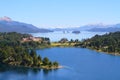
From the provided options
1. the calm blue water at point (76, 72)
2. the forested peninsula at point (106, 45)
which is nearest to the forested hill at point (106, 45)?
the forested peninsula at point (106, 45)

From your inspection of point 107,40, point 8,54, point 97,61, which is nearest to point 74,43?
point 107,40

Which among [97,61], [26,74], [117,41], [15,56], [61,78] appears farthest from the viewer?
[117,41]

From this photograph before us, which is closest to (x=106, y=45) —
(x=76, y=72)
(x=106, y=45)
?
(x=106, y=45)

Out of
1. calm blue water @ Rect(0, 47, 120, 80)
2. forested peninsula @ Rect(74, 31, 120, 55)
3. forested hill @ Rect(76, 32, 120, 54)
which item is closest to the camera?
calm blue water @ Rect(0, 47, 120, 80)

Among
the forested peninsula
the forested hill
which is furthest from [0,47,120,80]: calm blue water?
the forested hill

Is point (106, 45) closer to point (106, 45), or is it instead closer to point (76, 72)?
point (106, 45)

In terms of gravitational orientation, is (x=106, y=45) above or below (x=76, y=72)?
above

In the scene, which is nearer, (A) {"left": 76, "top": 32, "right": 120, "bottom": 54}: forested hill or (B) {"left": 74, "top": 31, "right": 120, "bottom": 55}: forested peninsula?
(B) {"left": 74, "top": 31, "right": 120, "bottom": 55}: forested peninsula

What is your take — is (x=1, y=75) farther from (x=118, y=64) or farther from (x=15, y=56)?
(x=118, y=64)

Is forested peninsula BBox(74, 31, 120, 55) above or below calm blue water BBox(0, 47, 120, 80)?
above

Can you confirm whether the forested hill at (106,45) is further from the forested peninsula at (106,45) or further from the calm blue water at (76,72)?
the calm blue water at (76,72)

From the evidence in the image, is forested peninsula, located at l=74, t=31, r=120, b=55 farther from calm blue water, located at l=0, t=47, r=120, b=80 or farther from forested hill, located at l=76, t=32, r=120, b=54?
calm blue water, located at l=0, t=47, r=120, b=80
